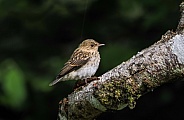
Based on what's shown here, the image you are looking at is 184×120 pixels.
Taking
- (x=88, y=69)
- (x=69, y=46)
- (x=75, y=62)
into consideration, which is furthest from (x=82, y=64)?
(x=69, y=46)

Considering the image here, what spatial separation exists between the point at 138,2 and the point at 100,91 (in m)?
2.53

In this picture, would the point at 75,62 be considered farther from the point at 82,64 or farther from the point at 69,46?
the point at 69,46

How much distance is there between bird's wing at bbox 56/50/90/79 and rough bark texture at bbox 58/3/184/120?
1.48 metres

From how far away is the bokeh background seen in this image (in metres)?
5.66

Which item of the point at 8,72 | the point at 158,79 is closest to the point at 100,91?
the point at 158,79

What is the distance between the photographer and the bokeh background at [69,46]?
5664 mm

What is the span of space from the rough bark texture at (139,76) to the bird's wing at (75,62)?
58.3 inches

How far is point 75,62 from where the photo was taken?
16.6ft

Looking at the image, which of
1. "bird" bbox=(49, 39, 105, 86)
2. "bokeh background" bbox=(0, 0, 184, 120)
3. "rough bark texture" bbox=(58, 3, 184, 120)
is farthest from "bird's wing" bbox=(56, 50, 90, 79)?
"rough bark texture" bbox=(58, 3, 184, 120)

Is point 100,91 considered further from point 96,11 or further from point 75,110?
point 96,11

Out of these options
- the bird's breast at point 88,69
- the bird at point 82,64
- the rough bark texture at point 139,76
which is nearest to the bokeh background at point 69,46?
the bird at point 82,64

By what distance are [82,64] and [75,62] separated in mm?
63

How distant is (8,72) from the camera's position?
17.2 feet

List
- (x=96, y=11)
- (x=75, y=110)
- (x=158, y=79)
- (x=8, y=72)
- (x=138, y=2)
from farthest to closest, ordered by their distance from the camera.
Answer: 1. (x=96, y=11)
2. (x=138, y=2)
3. (x=8, y=72)
4. (x=75, y=110)
5. (x=158, y=79)
